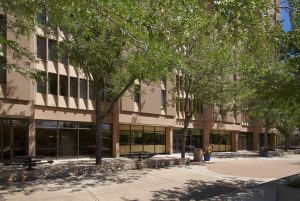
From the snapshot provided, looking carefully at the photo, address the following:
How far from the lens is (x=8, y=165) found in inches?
806

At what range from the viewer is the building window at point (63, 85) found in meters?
26.7

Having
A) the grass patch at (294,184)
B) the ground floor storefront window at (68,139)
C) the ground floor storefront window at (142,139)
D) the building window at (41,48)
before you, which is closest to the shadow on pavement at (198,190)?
the grass patch at (294,184)

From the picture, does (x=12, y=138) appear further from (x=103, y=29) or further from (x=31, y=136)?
(x=103, y=29)

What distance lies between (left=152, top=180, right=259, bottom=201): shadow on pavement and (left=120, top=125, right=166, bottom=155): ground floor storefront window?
15.1 meters

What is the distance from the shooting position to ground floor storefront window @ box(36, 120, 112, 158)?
25859 millimetres

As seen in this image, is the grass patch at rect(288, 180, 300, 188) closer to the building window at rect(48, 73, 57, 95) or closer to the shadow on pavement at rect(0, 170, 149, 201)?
the shadow on pavement at rect(0, 170, 149, 201)

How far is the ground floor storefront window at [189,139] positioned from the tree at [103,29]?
1822 cm

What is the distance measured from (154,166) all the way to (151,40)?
44.4ft

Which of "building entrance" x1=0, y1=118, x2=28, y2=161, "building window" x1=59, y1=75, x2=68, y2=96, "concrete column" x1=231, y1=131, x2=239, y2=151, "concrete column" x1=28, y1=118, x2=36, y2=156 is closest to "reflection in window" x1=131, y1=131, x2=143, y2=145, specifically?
"building window" x1=59, y1=75, x2=68, y2=96

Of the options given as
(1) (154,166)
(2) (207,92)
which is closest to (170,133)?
(2) (207,92)

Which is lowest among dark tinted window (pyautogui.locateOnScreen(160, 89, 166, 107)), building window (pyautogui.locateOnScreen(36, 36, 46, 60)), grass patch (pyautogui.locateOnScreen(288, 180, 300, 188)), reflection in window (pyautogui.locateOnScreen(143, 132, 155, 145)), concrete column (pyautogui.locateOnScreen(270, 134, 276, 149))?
concrete column (pyautogui.locateOnScreen(270, 134, 276, 149))

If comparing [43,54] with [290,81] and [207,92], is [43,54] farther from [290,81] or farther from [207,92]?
[290,81]

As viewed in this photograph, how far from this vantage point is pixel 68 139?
2767cm

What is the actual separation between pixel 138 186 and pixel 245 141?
3967 centimetres
